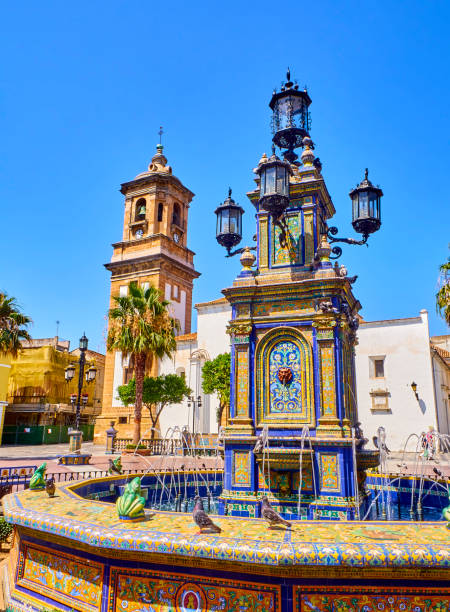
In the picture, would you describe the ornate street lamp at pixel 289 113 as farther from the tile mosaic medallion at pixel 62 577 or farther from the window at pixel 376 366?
the window at pixel 376 366

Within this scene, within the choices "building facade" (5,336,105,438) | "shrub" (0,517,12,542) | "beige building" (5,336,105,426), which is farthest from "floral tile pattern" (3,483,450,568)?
"building facade" (5,336,105,438)

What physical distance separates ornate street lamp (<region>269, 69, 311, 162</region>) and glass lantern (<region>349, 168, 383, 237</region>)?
216cm

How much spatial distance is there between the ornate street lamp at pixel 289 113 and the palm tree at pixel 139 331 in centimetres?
1847

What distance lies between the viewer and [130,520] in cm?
495

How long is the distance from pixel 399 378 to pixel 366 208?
24800 millimetres

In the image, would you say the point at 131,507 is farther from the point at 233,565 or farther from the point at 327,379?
the point at 327,379

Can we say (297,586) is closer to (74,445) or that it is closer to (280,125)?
(280,125)

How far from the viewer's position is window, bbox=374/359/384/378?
32.0 meters

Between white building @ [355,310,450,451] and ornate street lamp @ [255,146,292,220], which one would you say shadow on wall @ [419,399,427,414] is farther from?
ornate street lamp @ [255,146,292,220]

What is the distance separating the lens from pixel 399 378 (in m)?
31.2

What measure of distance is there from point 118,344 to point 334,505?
21161mm

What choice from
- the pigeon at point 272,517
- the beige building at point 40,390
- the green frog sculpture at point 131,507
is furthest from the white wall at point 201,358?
the pigeon at point 272,517

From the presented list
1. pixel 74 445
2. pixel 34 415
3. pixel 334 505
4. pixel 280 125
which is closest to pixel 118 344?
pixel 74 445

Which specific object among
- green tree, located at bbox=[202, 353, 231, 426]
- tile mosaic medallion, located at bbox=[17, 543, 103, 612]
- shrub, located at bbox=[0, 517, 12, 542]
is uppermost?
green tree, located at bbox=[202, 353, 231, 426]
